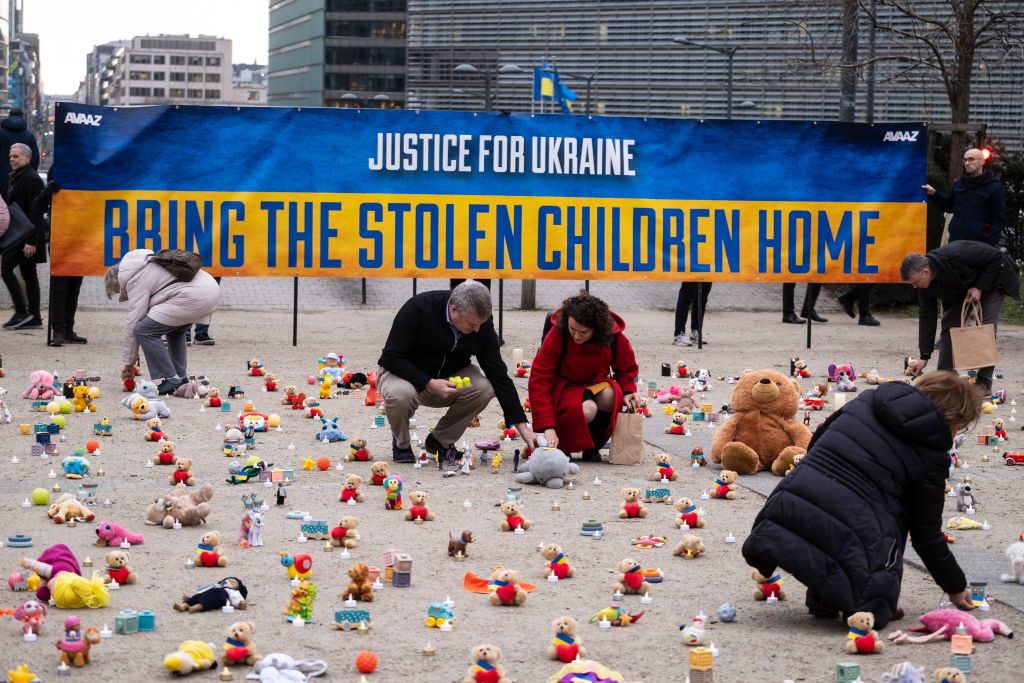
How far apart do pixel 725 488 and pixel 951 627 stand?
2.75m

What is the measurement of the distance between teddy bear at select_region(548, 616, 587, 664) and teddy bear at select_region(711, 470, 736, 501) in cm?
299

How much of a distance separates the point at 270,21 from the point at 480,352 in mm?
122303

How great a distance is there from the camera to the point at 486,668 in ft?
15.7

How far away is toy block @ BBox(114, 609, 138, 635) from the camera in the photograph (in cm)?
528

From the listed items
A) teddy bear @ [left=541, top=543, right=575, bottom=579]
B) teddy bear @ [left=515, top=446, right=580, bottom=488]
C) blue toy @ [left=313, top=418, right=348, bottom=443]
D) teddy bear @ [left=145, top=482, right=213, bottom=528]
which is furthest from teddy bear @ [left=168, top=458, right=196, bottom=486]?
teddy bear @ [left=541, top=543, right=575, bottom=579]

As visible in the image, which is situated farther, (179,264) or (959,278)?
(179,264)

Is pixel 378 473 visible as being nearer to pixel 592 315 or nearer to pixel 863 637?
pixel 592 315

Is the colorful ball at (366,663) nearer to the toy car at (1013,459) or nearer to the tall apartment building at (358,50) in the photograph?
the toy car at (1013,459)

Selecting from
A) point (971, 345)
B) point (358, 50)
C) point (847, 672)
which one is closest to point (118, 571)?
point (847, 672)

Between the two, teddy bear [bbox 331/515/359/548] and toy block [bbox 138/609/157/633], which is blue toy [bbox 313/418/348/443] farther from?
toy block [bbox 138/609/157/633]

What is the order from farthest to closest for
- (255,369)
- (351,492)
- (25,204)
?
(25,204), (255,369), (351,492)

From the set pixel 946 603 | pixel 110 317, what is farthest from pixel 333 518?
pixel 110 317

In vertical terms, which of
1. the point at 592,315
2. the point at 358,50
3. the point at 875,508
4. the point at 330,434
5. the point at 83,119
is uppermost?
the point at 358,50

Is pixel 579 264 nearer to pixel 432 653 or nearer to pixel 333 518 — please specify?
pixel 333 518
